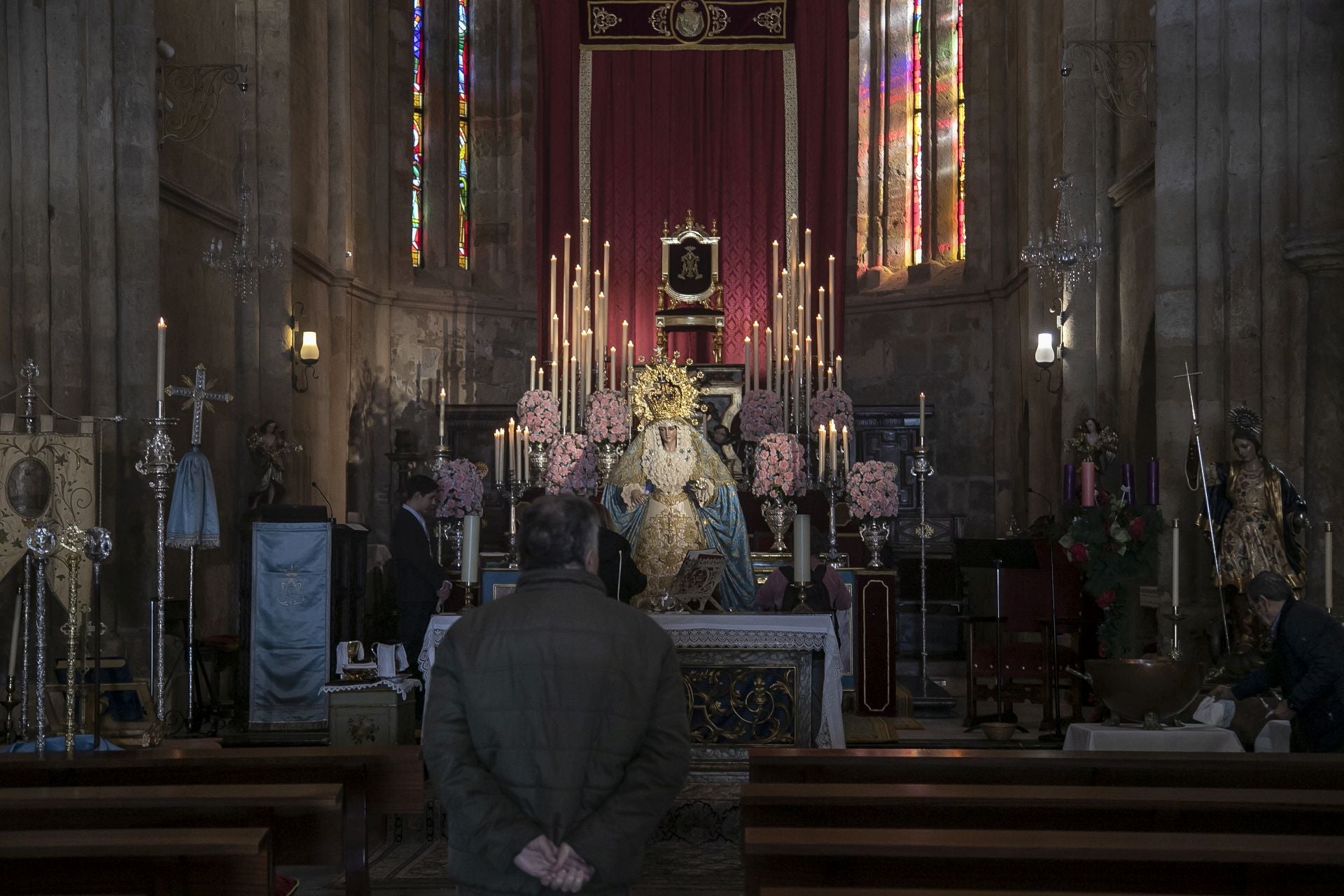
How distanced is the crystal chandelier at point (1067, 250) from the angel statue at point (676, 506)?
3.83m

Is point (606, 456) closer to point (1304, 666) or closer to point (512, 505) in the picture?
point (512, 505)

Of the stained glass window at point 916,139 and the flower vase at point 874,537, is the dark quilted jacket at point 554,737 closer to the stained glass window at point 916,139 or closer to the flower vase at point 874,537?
the flower vase at point 874,537

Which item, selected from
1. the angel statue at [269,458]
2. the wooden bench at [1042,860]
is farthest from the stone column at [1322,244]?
the angel statue at [269,458]

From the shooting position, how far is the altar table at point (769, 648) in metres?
7.89

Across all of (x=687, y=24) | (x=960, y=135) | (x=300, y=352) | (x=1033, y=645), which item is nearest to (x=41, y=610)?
(x=1033, y=645)

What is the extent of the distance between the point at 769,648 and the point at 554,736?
4.66 metres

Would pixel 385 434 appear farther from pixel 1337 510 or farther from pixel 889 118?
pixel 1337 510

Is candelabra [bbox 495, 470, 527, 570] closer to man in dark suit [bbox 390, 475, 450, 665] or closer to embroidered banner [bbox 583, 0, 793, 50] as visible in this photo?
man in dark suit [bbox 390, 475, 450, 665]

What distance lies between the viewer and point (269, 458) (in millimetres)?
12367

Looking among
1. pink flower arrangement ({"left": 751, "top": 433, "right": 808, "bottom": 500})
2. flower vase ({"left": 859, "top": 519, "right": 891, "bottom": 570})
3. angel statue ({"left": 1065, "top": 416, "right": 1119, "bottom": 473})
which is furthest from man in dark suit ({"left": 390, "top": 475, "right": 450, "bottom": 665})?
angel statue ({"left": 1065, "top": 416, "right": 1119, "bottom": 473})

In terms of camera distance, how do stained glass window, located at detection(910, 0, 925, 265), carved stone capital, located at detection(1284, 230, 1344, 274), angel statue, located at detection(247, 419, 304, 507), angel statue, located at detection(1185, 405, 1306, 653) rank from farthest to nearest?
stained glass window, located at detection(910, 0, 925, 265)
angel statue, located at detection(247, 419, 304, 507)
carved stone capital, located at detection(1284, 230, 1344, 274)
angel statue, located at detection(1185, 405, 1306, 653)

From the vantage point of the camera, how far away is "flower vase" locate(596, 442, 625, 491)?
1044 cm

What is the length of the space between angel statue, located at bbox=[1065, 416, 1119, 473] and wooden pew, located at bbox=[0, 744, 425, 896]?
804 centimetres

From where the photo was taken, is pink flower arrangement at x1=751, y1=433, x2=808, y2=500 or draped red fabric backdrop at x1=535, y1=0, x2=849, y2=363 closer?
pink flower arrangement at x1=751, y1=433, x2=808, y2=500
